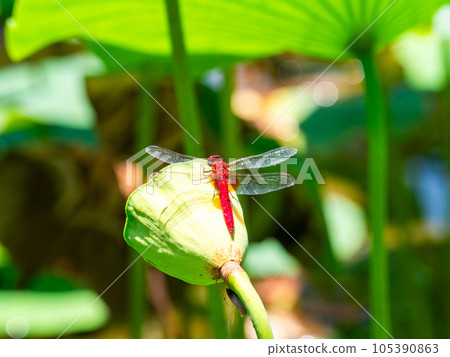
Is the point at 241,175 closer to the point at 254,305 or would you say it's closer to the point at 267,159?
the point at 267,159

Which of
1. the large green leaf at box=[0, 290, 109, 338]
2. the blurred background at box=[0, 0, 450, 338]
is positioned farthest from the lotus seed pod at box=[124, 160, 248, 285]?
the large green leaf at box=[0, 290, 109, 338]

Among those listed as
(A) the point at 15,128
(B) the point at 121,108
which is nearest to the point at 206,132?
(B) the point at 121,108

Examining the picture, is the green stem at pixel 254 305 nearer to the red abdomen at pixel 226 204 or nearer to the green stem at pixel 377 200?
the red abdomen at pixel 226 204

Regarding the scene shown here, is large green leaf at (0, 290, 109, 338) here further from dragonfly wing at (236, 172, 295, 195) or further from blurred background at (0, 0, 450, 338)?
dragonfly wing at (236, 172, 295, 195)

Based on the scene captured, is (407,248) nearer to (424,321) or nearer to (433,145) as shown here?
(424,321)

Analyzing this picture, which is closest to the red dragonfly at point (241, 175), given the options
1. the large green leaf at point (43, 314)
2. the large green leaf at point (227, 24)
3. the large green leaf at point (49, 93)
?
the large green leaf at point (227, 24)

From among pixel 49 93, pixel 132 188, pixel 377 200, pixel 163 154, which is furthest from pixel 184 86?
pixel 49 93
